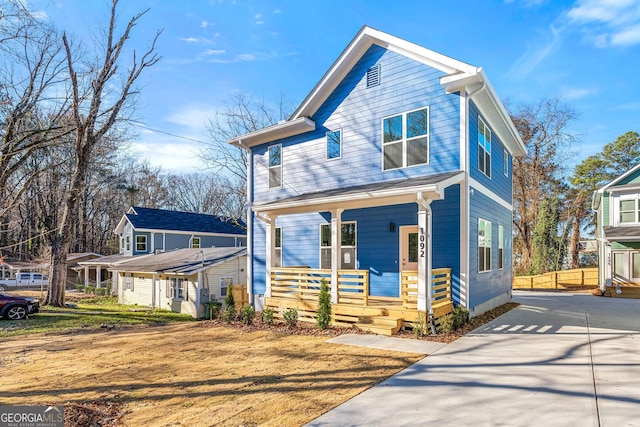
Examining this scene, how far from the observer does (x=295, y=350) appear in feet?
24.4

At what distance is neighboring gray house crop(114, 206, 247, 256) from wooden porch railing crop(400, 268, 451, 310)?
67.9 feet

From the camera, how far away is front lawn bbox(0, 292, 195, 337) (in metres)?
13.6

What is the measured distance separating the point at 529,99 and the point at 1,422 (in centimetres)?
3365

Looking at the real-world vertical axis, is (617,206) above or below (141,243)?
above

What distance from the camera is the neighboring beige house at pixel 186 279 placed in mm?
18828

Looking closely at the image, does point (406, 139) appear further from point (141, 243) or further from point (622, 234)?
point (141, 243)

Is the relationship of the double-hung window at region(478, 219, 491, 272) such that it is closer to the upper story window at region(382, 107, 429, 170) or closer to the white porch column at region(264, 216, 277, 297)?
the upper story window at region(382, 107, 429, 170)

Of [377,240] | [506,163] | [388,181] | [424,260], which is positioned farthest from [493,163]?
[424,260]

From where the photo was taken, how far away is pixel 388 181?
33.6ft

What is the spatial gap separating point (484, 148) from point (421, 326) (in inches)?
231

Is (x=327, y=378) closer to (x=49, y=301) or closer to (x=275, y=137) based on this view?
(x=275, y=137)

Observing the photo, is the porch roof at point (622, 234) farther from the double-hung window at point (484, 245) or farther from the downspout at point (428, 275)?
the downspout at point (428, 275)

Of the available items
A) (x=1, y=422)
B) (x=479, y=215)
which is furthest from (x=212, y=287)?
(x=1, y=422)

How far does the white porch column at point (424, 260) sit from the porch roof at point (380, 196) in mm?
311
